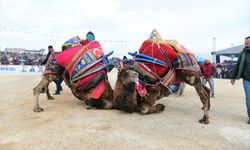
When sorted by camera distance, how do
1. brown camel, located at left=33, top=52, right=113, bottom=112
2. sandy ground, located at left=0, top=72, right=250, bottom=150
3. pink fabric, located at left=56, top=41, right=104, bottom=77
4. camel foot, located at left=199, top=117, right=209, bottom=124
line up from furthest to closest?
pink fabric, located at left=56, top=41, right=104, bottom=77 → brown camel, located at left=33, top=52, right=113, bottom=112 → camel foot, located at left=199, top=117, right=209, bottom=124 → sandy ground, located at left=0, top=72, right=250, bottom=150

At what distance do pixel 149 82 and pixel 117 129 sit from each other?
159 centimetres

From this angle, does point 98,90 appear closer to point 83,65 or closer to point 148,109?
point 83,65

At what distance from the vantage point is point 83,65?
240 inches

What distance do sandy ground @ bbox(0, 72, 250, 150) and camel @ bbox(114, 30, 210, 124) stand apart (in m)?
0.26

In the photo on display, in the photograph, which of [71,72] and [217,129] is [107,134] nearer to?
[217,129]

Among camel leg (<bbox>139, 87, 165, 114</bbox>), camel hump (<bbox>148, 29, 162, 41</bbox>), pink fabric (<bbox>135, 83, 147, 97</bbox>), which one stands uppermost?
camel hump (<bbox>148, 29, 162, 41</bbox>)

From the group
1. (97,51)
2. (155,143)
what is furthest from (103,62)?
(155,143)

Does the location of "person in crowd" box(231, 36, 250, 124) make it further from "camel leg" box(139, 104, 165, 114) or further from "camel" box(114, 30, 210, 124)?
"camel leg" box(139, 104, 165, 114)

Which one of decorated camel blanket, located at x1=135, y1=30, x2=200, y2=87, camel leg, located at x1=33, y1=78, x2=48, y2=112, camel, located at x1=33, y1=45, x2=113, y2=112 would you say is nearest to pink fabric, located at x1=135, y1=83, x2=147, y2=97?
decorated camel blanket, located at x1=135, y1=30, x2=200, y2=87

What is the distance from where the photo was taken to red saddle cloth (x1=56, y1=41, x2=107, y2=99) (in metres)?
6.10

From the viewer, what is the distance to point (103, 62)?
6332 millimetres

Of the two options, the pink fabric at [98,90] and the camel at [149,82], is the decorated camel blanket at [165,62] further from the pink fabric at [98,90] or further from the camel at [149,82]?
the pink fabric at [98,90]

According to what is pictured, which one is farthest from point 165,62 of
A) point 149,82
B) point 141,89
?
point 141,89

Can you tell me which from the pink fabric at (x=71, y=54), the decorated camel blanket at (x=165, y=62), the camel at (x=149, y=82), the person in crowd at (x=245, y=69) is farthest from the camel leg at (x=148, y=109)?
the person in crowd at (x=245, y=69)
